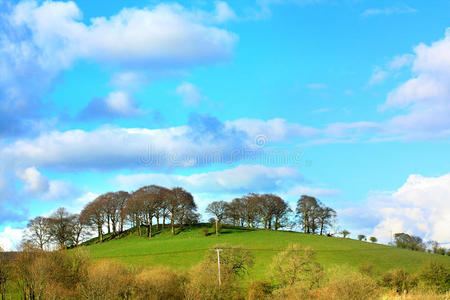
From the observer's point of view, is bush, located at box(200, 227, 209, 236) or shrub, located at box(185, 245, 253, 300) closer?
shrub, located at box(185, 245, 253, 300)

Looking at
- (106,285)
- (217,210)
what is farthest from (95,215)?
(106,285)

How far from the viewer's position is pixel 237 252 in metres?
65.7

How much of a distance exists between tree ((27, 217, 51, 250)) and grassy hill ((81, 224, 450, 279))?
11241 millimetres

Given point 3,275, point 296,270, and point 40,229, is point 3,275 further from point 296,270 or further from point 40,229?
point 40,229

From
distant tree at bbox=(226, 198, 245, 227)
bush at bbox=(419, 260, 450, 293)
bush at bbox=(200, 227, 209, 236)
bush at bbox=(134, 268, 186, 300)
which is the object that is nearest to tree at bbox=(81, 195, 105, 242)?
bush at bbox=(200, 227, 209, 236)

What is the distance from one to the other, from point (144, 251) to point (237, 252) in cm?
2880

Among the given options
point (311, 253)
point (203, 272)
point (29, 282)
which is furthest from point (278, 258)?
point (29, 282)

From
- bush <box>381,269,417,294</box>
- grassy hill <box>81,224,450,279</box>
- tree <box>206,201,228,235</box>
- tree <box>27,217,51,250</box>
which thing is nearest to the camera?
bush <box>381,269,417,294</box>

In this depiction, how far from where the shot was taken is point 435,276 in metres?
63.0

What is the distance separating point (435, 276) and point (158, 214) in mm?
68449

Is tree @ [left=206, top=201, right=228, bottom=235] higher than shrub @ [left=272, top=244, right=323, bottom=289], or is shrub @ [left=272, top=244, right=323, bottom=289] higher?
tree @ [left=206, top=201, right=228, bottom=235]

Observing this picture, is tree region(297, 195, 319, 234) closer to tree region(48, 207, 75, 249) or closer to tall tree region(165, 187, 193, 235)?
tall tree region(165, 187, 193, 235)

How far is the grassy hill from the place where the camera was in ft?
259

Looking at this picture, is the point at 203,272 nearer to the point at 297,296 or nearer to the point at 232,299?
the point at 232,299
